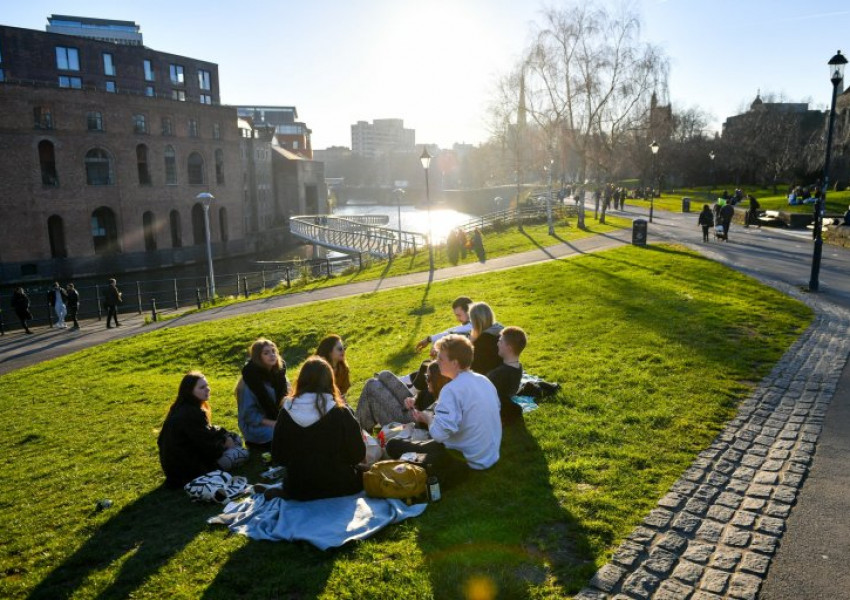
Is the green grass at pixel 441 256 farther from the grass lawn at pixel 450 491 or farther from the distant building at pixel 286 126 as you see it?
the distant building at pixel 286 126

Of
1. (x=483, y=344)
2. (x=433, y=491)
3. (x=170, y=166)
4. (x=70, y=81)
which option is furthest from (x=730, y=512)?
(x=70, y=81)

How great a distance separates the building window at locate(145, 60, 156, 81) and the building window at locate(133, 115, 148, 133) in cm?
1101

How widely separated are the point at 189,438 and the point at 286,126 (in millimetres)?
105114

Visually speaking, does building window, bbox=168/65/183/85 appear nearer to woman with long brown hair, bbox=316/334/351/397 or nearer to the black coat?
woman with long brown hair, bbox=316/334/351/397

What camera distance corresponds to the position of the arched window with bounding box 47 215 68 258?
44.4m

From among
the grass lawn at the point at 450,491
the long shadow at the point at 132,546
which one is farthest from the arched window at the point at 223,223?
the long shadow at the point at 132,546

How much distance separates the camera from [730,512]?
5.30 metres

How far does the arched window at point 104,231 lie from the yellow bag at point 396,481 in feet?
159

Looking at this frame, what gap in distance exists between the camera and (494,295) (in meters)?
17.1

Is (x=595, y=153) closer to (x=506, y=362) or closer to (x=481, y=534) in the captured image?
(x=506, y=362)

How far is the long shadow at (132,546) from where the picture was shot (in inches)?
181

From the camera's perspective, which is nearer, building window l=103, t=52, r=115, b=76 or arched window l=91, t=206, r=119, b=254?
arched window l=91, t=206, r=119, b=254

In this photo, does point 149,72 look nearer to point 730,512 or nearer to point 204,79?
point 204,79

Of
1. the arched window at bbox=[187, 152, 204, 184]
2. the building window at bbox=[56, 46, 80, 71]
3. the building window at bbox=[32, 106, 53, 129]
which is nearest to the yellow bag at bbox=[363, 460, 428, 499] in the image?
the building window at bbox=[32, 106, 53, 129]
